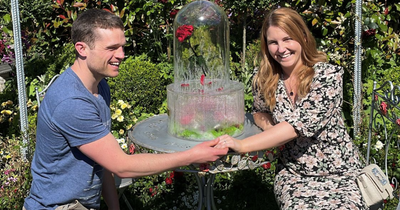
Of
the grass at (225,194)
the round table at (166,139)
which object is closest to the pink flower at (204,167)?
the round table at (166,139)

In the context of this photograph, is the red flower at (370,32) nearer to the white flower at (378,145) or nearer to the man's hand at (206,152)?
the white flower at (378,145)

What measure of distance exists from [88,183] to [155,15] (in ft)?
11.8

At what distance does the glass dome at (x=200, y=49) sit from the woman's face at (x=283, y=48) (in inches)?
21.1

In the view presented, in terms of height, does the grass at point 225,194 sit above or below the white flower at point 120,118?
below

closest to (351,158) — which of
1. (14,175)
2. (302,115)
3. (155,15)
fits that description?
(302,115)

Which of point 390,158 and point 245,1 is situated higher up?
point 245,1

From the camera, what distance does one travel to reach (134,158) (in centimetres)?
219

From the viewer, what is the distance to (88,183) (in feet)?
7.43

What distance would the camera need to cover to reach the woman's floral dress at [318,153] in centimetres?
255

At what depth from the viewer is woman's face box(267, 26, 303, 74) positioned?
2.67 meters

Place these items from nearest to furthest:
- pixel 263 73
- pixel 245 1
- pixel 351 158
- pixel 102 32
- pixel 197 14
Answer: pixel 102 32 < pixel 351 158 < pixel 263 73 < pixel 197 14 < pixel 245 1

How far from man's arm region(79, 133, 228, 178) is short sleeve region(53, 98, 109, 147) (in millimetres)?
39

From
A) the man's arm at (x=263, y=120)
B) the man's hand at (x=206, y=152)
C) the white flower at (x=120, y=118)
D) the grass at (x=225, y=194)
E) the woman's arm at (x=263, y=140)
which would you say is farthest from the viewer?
the white flower at (x=120, y=118)

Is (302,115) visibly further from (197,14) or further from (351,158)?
(197,14)
